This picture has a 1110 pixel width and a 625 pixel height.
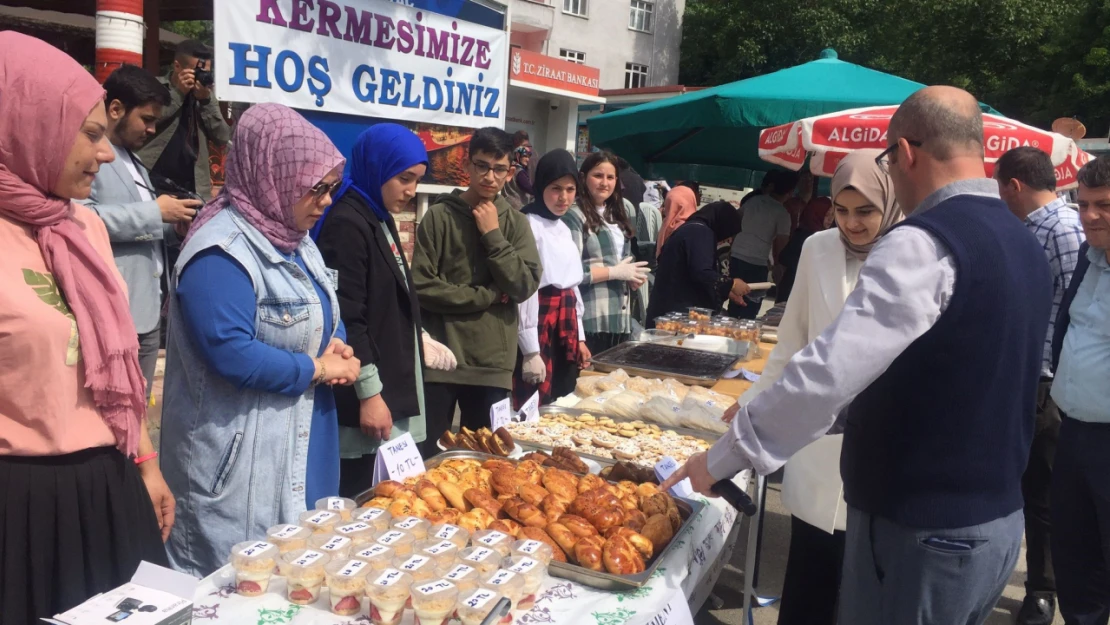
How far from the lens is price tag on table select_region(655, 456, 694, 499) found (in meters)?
2.30

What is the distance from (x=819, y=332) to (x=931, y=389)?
2.75 ft

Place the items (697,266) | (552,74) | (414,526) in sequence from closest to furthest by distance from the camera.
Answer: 1. (414,526)
2. (697,266)
3. (552,74)

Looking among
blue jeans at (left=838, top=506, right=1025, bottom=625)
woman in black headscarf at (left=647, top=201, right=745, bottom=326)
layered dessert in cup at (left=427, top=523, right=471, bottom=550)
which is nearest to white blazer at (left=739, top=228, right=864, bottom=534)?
blue jeans at (left=838, top=506, right=1025, bottom=625)

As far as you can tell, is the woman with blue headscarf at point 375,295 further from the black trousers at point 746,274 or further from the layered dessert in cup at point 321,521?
the black trousers at point 746,274

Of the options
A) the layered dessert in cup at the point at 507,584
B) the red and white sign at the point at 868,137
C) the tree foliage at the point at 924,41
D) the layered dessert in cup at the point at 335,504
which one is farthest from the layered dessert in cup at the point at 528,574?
the tree foliage at the point at 924,41

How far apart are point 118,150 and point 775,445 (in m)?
3.16

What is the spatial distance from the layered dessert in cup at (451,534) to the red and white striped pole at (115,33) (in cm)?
404

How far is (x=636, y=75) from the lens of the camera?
31484 mm

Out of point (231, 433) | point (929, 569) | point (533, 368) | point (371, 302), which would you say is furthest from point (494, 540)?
point (533, 368)

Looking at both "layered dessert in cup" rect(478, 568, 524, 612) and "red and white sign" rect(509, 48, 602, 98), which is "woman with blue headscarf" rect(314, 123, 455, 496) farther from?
"red and white sign" rect(509, 48, 602, 98)

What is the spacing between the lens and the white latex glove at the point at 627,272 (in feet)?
14.8

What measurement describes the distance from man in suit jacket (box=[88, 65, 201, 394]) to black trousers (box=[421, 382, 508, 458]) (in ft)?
4.24

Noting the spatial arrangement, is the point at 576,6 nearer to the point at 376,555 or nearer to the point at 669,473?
the point at 669,473

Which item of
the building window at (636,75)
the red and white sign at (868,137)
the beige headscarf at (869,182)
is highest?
the building window at (636,75)
